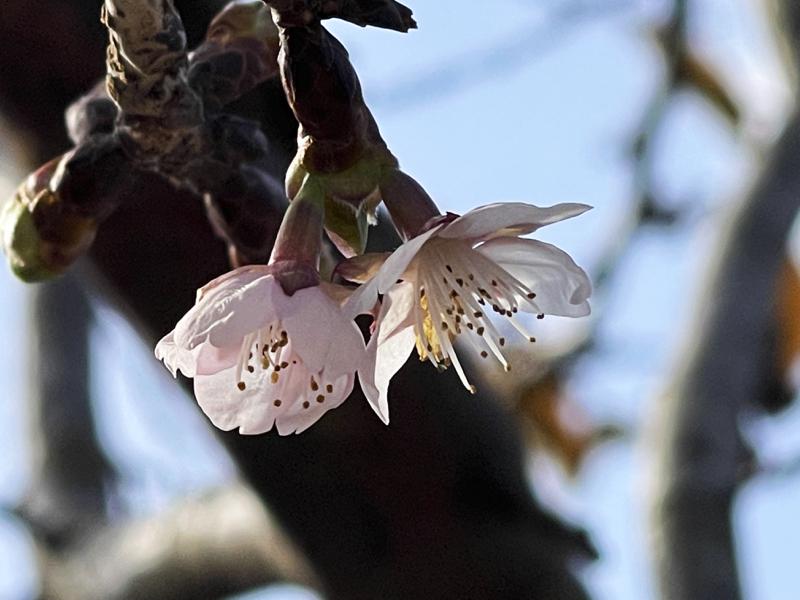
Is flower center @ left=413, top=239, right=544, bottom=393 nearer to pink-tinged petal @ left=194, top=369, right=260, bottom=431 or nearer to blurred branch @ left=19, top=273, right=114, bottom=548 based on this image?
pink-tinged petal @ left=194, top=369, right=260, bottom=431

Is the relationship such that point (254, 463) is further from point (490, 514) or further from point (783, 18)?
point (783, 18)

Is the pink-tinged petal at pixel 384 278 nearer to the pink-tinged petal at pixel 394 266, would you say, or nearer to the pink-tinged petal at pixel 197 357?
the pink-tinged petal at pixel 394 266

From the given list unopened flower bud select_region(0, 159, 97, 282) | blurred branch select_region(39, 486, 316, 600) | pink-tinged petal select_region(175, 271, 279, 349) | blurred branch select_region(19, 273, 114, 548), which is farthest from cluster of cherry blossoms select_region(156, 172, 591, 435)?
blurred branch select_region(19, 273, 114, 548)

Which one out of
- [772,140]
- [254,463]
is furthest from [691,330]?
[254,463]

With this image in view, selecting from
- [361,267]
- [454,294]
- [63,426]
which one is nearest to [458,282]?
[454,294]

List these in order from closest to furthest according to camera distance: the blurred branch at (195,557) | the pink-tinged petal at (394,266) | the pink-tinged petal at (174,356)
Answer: the pink-tinged petal at (394,266), the pink-tinged petal at (174,356), the blurred branch at (195,557)

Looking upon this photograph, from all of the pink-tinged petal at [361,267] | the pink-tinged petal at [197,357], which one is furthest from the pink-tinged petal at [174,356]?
the pink-tinged petal at [361,267]

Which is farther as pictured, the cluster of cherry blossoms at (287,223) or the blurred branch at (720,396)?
the blurred branch at (720,396)
